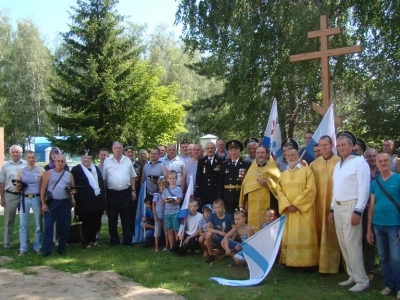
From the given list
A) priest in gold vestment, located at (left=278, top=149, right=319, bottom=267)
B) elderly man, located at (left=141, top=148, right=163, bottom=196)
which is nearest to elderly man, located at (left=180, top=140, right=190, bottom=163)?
elderly man, located at (left=141, top=148, right=163, bottom=196)

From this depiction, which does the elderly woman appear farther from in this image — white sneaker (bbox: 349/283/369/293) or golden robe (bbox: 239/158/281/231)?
white sneaker (bbox: 349/283/369/293)

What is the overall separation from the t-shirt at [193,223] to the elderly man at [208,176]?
34 cm

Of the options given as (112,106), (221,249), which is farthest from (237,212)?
(112,106)

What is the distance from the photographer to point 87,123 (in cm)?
2395

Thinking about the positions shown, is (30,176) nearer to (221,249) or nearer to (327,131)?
(221,249)

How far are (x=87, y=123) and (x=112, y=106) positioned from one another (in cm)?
155

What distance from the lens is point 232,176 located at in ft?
24.6

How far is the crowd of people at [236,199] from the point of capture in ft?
18.4

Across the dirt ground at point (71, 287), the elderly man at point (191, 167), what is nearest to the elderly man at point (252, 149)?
the elderly man at point (191, 167)

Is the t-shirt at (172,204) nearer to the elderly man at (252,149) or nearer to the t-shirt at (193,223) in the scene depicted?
the t-shirt at (193,223)

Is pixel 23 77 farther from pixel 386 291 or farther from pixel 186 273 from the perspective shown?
pixel 386 291

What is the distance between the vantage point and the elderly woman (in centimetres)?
830

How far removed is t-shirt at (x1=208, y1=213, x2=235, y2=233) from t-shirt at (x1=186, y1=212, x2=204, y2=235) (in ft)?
1.26

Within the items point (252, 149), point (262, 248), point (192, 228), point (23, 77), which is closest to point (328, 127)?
point (252, 149)
